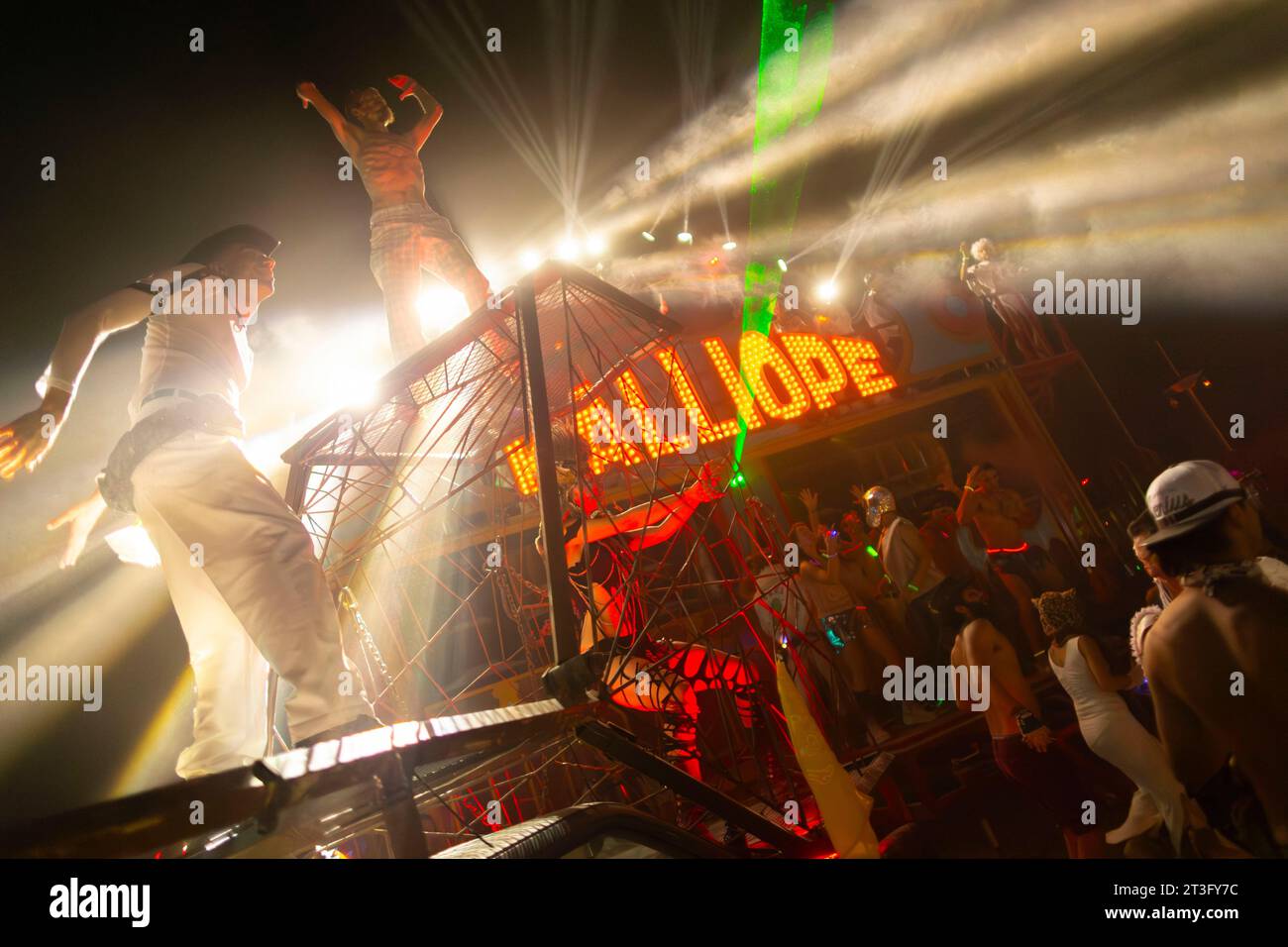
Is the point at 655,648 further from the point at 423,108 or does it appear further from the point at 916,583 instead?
the point at 916,583

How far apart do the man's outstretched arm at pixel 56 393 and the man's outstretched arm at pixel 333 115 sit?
3083 mm

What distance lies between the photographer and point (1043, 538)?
10.3 meters

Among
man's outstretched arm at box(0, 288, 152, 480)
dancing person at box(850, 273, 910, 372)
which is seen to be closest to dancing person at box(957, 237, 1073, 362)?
dancing person at box(850, 273, 910, 372)

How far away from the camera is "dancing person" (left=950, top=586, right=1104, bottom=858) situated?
14.4 ft

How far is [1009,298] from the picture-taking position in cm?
1185

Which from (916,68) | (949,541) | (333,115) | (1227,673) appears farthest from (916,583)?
(333,115)

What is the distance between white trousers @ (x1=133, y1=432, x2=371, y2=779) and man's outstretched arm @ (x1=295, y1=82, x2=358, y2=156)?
3.63 metres

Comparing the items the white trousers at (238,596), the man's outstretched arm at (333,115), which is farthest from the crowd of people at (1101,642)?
the man's outstretched arm at (333,115)

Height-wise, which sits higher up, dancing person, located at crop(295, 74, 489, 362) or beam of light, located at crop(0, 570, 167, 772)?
dancing person, located at crop(295, 74, 489, 362)

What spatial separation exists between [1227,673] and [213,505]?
379 cm

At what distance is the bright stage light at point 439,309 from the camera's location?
473 centimetres

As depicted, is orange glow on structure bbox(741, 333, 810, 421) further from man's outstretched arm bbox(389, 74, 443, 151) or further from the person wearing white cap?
the person wearing white cap
